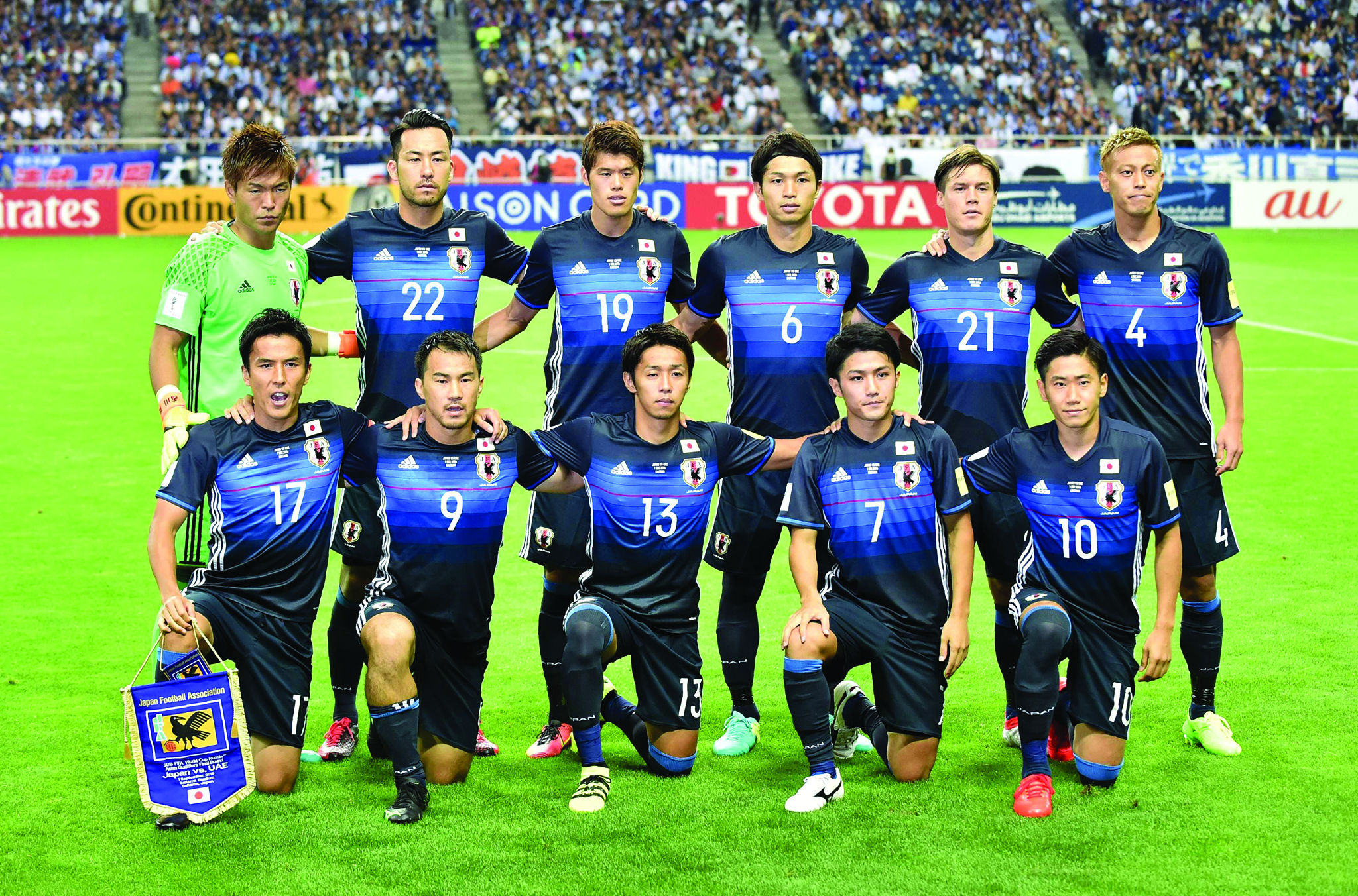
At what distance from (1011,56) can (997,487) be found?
1488 inches

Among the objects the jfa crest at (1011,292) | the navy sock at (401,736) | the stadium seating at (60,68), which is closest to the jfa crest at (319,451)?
the navy sock at (401,736)

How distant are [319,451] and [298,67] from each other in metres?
35.3

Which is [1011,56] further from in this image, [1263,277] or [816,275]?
[816,275]

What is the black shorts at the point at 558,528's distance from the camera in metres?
6.36

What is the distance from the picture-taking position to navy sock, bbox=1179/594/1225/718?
620 centimetres

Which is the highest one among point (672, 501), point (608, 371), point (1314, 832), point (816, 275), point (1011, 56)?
point (1011, 56)

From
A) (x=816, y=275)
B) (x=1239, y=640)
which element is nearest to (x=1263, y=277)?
(x=1239, y=640)

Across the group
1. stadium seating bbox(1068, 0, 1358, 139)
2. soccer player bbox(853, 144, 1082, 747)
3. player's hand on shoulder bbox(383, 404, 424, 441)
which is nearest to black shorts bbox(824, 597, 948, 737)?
soccer player bbox(853, 144, 1082, 747)

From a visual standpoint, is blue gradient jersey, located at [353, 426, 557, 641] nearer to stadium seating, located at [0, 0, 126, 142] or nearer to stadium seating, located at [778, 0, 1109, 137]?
stadium seating, located at [778, 0, 1109, 137]

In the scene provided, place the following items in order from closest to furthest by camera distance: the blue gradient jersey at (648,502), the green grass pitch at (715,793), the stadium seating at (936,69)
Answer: the green grass pitch at (715,793), the blue gradient jersey at (648,502), the stadium seating at (936,69)

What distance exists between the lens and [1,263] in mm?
25516

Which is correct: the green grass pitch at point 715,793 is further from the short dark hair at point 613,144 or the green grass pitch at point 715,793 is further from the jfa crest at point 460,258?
the short dark hair at point 613,144

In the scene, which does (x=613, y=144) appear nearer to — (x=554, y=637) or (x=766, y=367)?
(x=766, y=367)

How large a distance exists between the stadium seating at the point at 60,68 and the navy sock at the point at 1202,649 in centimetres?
3553
